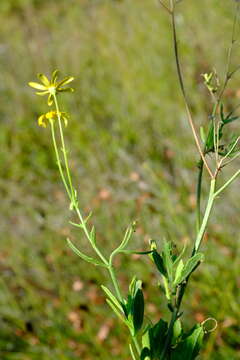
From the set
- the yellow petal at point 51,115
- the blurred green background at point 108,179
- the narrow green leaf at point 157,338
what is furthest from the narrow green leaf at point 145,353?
the blurred green background at point 108,179

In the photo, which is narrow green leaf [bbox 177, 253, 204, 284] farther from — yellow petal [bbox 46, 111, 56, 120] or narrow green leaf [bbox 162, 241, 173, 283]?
yellow petal [bbox 46, 111, 56, 120]

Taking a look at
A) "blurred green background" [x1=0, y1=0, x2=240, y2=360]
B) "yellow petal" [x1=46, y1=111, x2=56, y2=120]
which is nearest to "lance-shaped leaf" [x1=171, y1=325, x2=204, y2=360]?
"yellow petal" [x1=46, y1=111, x2=56, y2=120]

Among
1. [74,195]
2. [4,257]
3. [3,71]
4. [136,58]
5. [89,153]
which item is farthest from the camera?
[3,71]

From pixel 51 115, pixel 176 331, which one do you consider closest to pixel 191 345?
pixel 176 331

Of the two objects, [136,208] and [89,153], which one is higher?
[89,153]

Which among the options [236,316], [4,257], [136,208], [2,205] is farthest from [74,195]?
[2,205]

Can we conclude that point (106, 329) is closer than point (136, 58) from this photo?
Yes

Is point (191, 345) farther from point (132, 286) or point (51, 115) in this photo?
point (51, 115)

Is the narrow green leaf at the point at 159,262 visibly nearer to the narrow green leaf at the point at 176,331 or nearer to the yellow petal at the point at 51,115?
the narrow green leaf at the point at 176,331

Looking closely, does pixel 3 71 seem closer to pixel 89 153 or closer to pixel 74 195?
pixel 89 153
